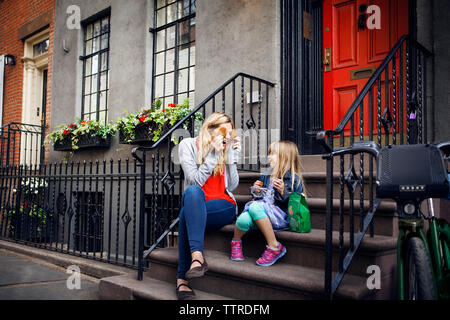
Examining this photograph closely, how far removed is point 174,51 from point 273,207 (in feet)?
13.3

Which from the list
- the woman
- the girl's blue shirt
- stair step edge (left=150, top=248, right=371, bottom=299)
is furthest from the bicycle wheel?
the woman

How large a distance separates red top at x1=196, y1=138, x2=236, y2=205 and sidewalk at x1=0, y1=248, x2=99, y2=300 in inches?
51.8

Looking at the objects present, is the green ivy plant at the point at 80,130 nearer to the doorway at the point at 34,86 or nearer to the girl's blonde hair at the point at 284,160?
the doorway at the point at 34,86

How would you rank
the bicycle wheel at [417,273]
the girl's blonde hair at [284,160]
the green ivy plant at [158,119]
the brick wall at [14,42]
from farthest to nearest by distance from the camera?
the brick wall at [14,42] < the green ivy plant at [158,119] < the girl's blonde hair at [284,160] < the bicycle wheel at [417,273]

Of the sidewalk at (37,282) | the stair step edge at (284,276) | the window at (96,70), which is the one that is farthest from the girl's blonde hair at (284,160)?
the window at (96,70)

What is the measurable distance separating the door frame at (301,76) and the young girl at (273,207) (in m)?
1.58

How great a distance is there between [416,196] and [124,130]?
4.80 m

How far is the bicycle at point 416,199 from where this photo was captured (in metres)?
1.71

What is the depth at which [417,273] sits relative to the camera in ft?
5.66

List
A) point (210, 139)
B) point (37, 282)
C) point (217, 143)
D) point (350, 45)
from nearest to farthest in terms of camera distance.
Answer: point (217, 143), point (210, 139), point (37, 282), point (350, 45)

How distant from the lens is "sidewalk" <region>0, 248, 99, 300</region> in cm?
322

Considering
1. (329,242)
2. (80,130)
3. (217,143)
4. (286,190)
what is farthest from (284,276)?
(80,130)

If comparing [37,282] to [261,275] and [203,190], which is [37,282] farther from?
[261,275]
